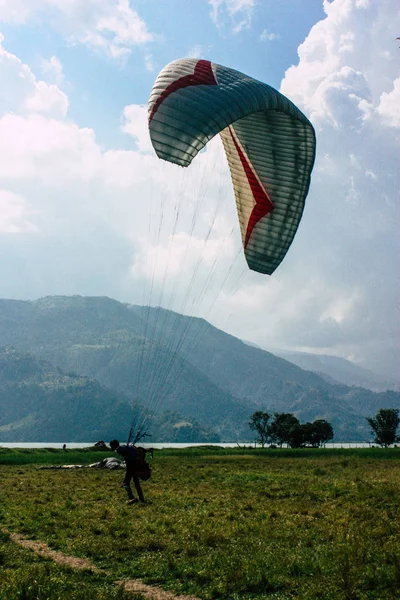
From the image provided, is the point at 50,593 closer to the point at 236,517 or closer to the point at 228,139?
the point at 236,517

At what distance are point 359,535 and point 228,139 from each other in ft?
47.4

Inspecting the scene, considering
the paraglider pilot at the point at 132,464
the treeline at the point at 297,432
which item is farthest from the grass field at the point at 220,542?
the treeline at the point at 297,432

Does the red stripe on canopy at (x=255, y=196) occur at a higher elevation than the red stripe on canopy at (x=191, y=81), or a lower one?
lower

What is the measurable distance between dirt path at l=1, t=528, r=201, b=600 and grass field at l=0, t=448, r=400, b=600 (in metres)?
0.18

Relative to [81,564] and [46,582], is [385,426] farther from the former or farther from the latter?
[46,582]

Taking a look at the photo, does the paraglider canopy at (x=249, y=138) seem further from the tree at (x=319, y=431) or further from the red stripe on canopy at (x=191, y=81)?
the tree at (x=319, y=431)

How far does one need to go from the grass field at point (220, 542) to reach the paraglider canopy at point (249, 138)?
838 centimetres

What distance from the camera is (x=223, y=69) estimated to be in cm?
1758

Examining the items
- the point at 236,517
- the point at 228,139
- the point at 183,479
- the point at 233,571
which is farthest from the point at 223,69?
the point at 183,479

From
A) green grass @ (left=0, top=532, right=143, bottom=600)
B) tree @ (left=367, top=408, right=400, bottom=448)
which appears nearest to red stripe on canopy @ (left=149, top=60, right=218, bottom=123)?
green grass @ (left=0, top=532, right=143, bottom=600)

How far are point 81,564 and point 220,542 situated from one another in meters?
2.91

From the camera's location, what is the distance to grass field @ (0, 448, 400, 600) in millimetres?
8125

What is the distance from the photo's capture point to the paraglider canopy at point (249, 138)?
15.6 meters

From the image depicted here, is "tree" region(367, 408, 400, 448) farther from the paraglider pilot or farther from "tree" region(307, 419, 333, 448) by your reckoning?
the paraglider pilot
